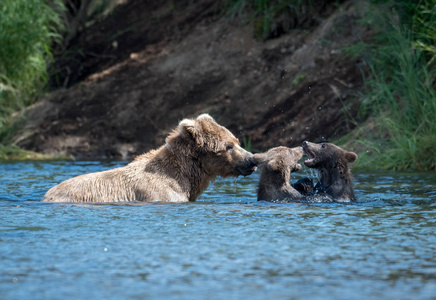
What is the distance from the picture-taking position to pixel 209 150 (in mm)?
8672

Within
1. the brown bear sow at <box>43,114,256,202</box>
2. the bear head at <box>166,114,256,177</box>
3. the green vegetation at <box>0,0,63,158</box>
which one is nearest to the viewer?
the brown bear sow at <box>43,114,256,202</box>

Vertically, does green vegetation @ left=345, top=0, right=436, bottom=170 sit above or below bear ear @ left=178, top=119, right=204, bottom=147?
above

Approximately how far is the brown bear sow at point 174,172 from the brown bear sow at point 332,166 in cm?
107

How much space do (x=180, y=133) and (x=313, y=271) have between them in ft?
12.6

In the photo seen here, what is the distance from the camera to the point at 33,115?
18.9 meters

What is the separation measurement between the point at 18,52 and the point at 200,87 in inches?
178

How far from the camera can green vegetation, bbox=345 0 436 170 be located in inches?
501

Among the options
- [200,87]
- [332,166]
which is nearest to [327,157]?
Result: [332,166]

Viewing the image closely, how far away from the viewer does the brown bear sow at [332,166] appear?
9273mm

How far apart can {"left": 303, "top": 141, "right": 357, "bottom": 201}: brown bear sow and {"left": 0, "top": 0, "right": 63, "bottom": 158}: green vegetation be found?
364 inches

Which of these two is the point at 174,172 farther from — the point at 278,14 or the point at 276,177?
the point at 278,14

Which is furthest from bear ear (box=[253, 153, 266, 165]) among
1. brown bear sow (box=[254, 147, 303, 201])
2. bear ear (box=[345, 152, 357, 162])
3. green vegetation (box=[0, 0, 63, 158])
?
green vegetation (box=[0, 0, 63, 158])

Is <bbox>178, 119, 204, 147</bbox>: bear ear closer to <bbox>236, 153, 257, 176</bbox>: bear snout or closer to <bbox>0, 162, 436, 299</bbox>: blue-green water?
<bbox>236, 153, 257, 176</bbox>: bear snout

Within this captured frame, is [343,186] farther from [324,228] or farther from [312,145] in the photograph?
[324,228]
